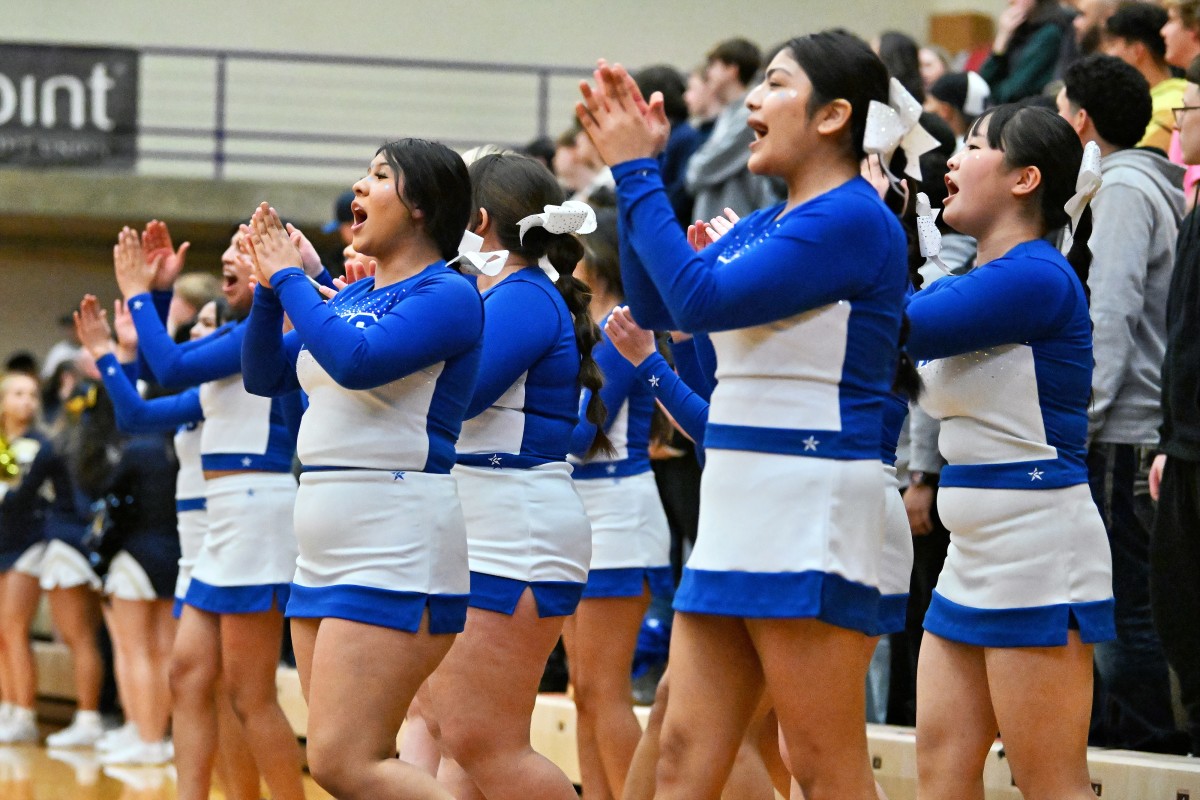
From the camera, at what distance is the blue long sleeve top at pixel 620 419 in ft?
13.0

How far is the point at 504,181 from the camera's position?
3357 millimetres

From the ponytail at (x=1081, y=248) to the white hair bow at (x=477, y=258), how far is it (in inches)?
42.7

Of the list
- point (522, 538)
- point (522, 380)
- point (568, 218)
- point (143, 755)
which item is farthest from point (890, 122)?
point (143, 755)

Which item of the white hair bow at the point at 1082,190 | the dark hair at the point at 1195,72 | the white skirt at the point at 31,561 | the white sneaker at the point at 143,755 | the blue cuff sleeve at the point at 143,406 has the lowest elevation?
the white sneaker at the point at 143,755

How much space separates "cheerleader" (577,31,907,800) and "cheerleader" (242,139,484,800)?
53 centimetres

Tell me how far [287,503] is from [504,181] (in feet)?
4.35

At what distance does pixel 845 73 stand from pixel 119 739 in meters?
5.04

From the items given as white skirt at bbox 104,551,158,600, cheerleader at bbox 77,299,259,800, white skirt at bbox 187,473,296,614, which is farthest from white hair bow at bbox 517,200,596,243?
white skirt at bbox 104,551,158,600

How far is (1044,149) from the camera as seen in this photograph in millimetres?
2908

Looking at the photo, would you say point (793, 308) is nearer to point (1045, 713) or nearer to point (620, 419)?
point (1045, 713)

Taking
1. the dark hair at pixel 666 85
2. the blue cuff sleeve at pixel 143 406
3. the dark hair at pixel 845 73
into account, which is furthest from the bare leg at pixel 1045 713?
the dark hair at pixel 666 85

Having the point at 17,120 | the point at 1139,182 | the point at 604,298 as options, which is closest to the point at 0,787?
the point at 604,298

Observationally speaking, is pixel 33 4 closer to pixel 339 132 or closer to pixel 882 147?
pixel 339 132

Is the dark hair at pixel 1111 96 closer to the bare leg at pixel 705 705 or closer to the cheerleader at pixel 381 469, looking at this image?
the cheerleader at pixel 381 469
